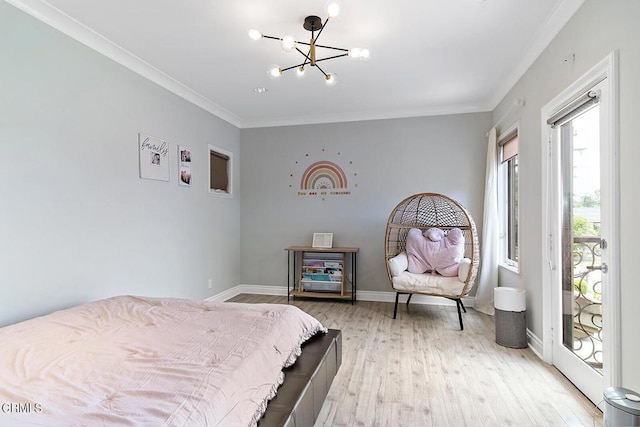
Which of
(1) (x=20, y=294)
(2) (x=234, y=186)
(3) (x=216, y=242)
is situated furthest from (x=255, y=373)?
(2) (x=234, y=186)

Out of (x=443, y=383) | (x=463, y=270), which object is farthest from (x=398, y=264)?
(x=443, y=383)

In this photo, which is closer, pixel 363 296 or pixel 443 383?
pixel 443 383

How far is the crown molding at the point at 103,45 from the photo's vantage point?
2.20 meters

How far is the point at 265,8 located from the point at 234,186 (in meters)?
2.92

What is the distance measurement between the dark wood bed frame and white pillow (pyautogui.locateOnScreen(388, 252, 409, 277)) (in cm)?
177

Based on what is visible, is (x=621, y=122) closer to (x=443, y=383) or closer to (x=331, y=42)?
(x=443, y=383)

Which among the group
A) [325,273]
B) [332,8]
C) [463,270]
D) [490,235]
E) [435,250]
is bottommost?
[325,273]

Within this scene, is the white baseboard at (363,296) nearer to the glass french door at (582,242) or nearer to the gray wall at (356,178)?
the gray wall at (356,178)

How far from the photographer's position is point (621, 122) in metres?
1.71

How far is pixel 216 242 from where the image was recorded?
438 centimetres

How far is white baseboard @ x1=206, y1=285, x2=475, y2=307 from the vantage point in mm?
4370

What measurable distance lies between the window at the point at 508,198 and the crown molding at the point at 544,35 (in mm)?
543

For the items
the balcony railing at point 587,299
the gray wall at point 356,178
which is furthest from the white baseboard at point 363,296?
the balcony railing at point 587,299

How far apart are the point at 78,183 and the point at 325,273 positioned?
9.82 feet
